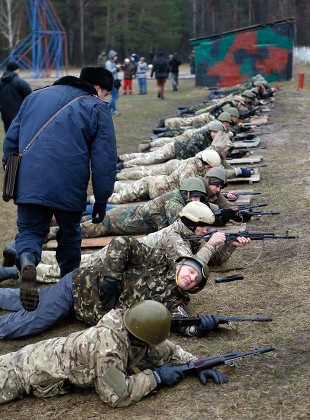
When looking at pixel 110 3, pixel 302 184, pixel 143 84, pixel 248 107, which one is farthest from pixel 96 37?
pixel 302 184

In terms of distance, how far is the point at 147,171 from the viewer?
1224 centimetres

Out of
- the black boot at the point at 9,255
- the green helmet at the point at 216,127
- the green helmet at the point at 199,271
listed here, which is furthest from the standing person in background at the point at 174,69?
the green helmet at the point at 199,271

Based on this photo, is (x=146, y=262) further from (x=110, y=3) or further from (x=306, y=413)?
(x=110, y=3)

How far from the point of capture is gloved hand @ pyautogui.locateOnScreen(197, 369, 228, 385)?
4.86m

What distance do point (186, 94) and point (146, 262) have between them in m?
25.9

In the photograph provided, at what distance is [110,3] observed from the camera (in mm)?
57312

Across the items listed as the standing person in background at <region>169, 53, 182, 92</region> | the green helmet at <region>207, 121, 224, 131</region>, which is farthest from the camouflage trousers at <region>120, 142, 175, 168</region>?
the standing person in background at <region>169, 53, 182, 92</region>

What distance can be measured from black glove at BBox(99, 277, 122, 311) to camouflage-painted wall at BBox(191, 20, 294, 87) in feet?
86.0

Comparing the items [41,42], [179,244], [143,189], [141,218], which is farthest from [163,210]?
[41,42]

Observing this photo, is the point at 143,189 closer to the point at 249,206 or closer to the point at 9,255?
the point at 249,206

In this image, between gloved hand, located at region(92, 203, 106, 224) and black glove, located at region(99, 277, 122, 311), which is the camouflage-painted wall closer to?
gloved hand, located at region(92, 203, 106, 224)

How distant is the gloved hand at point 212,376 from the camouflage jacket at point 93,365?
0.22 meters

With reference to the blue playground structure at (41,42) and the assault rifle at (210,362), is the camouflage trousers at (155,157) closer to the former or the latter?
the assault rifle at (210,362)

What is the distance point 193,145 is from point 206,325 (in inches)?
287
